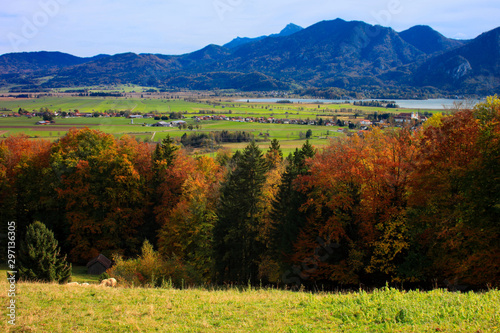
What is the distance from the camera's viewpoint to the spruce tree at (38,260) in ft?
78.9

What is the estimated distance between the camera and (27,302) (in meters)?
11.3

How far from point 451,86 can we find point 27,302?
540 feet

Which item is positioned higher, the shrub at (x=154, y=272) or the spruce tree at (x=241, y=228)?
the spruce tree at (x=241, y=228)

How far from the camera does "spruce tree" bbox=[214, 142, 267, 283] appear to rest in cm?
2592

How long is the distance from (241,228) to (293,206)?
5.12 meters

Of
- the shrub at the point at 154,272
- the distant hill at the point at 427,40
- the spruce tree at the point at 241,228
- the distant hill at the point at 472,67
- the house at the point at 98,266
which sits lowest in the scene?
the house at the point at 98,266

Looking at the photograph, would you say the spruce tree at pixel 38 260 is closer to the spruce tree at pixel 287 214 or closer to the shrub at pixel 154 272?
the shrub at pixel 154 272

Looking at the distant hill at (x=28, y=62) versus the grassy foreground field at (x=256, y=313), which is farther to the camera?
the distant hill at (x=28, y=62)

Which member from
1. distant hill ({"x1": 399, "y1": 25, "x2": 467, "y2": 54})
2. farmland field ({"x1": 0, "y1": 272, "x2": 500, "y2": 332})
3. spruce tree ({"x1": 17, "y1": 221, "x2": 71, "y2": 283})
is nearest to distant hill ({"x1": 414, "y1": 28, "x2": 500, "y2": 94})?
distant hill ({"x1": 399, "y1": 25, "x2": 467, "y2": 54})

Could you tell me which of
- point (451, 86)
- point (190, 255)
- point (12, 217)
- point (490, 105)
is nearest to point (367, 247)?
point (490, 105)

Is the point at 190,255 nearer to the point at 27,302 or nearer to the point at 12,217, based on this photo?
the point at 27,302

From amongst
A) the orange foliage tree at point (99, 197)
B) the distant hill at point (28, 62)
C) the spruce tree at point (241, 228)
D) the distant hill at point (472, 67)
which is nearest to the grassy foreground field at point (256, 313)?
the spruce tree at point (241, 228)

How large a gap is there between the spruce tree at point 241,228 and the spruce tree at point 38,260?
12353 millimetres

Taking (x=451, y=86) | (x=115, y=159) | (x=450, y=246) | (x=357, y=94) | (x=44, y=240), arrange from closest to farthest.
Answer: (x=450, y=246) → (x=44, y=240) → (x=115, y=159) → (x=451, y=86) → (x=357, y=94)
